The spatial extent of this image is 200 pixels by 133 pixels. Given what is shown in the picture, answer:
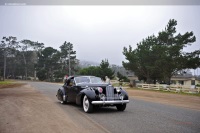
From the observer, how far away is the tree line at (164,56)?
37.1m

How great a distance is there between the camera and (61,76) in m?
78.6

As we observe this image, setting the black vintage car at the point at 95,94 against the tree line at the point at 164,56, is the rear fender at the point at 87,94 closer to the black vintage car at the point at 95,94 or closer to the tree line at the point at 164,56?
the black vintage car at the point at 95,94

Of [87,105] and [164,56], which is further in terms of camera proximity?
[164,56]

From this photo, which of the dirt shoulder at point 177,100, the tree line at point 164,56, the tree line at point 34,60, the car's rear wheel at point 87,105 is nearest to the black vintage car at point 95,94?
the car's rear wheel at point 87,105

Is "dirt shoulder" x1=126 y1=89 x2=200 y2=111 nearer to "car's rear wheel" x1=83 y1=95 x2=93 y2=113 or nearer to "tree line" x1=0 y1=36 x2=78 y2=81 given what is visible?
"car's rear wheel" x1=83 y1=95 x2=93 y2=113

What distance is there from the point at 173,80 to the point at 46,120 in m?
70.5

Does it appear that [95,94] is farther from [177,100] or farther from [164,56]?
[164,56]

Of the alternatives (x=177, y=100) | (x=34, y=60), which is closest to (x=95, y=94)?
(x=177, y=100)

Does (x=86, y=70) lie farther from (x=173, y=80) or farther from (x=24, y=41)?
(x=24, y=41)

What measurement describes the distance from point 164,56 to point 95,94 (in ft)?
96.4

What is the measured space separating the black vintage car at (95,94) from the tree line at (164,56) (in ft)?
90.7

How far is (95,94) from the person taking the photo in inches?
360

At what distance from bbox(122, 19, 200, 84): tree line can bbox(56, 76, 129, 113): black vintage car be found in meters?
27.6

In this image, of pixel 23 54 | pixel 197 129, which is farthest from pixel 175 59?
pixel 23 54
